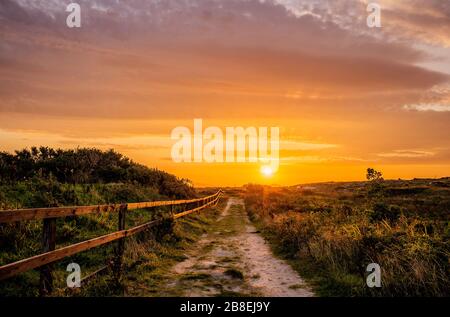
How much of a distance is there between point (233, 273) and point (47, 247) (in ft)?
14.4

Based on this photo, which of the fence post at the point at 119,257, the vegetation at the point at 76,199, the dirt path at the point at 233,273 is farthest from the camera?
the vegetation at the point at 76,199

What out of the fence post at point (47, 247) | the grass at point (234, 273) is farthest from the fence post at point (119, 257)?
the grass at point (234, 273)

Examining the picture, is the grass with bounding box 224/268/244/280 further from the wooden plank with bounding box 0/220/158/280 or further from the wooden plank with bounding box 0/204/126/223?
the wooden plank with bounding box 0/204/126/223

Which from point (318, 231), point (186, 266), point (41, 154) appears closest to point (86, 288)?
point (186, 266)

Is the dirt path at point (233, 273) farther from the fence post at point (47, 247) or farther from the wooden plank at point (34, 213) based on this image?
the wooden plank at point (34, 213)

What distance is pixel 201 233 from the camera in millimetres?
16672

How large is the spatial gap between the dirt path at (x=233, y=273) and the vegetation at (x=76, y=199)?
106 cm

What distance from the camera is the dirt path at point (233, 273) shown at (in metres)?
7.50

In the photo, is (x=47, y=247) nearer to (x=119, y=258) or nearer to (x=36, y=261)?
(x=36, y=261)

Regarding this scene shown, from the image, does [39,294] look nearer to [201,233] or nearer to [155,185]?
[201,233]

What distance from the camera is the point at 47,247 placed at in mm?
5668

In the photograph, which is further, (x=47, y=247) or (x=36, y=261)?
(x=47, y=247)

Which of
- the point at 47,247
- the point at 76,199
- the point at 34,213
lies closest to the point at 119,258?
the point at 47,247
